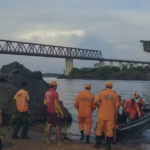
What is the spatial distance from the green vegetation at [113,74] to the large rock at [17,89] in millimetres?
119295

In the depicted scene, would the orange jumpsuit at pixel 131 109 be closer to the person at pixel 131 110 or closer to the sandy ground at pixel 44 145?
the person at pixel 131 110

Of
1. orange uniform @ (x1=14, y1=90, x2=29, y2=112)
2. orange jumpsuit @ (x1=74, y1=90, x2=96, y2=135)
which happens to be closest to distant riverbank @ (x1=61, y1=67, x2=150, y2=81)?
orange jumpsuit @ (x1=74, y1=90, x2=96, y2=135)

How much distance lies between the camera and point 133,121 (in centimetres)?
Result: 1300

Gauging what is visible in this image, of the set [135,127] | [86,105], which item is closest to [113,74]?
[135,127]

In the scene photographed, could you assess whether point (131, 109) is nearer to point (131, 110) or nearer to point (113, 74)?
point (131, 110)

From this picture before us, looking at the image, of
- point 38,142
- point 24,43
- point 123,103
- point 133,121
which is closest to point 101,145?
point 38,142

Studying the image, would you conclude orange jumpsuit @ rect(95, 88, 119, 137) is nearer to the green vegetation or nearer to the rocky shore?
the rocky shore

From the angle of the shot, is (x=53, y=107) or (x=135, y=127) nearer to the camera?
(x=53, y=107)

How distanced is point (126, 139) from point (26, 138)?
12.4 ft

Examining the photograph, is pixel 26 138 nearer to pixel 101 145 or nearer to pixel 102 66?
pixel 101 145

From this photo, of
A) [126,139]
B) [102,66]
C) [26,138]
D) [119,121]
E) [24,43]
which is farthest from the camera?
[102,66]

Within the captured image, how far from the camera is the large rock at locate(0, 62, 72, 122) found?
1519 cm

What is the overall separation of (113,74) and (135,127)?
12555 centimetres

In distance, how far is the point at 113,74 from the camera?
13775cm
